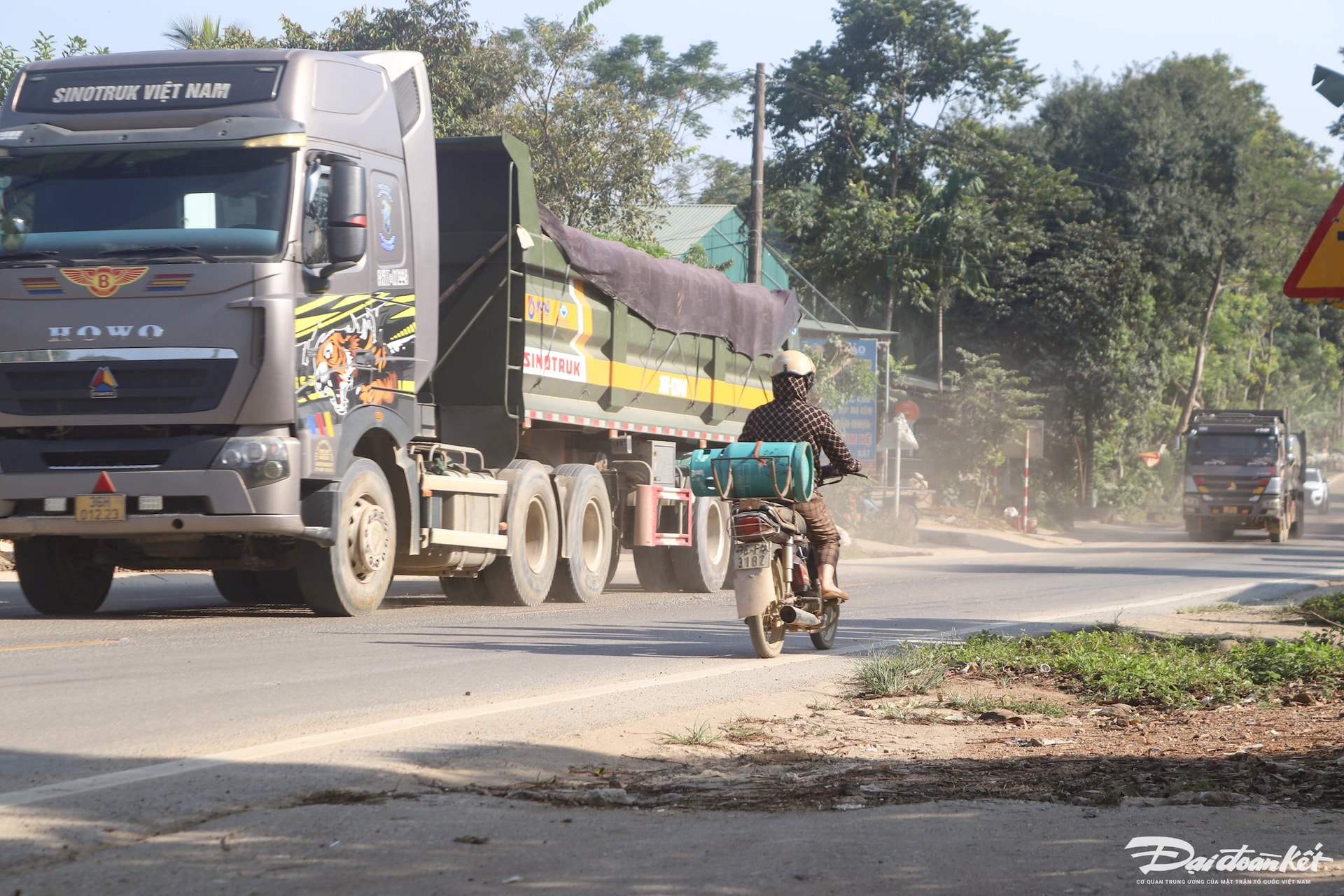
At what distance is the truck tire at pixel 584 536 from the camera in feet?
46.6

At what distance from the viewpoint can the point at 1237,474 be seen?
39250mm

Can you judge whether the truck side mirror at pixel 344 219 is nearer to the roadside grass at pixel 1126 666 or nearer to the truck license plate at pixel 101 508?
the truck license plate at pixel 101 508

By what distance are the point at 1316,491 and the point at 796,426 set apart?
2298 inches

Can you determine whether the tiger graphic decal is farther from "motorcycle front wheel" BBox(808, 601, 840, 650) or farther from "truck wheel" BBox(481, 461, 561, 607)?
"motorcycle front wheel" BBox(808, 601, 840, 650)

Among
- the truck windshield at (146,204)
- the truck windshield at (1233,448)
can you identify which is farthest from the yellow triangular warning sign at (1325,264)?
the truck windshield at (1233,448)

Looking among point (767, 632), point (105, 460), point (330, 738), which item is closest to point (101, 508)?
point (105, 460)

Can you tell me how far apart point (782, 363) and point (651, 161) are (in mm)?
25989

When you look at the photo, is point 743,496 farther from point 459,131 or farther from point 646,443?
point 459,131

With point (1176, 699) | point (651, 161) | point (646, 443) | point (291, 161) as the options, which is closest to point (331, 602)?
point (291, 161)

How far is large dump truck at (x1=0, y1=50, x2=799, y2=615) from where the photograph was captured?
33.1ft

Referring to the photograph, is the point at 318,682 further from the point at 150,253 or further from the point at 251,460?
the point at 150,253

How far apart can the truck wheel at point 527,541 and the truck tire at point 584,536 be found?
0.22 m

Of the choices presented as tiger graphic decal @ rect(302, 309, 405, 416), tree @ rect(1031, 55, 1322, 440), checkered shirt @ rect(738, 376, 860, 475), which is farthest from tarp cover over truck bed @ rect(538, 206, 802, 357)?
tree @ rect(1031, 55, 1322, 440)

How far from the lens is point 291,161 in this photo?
1039cm
